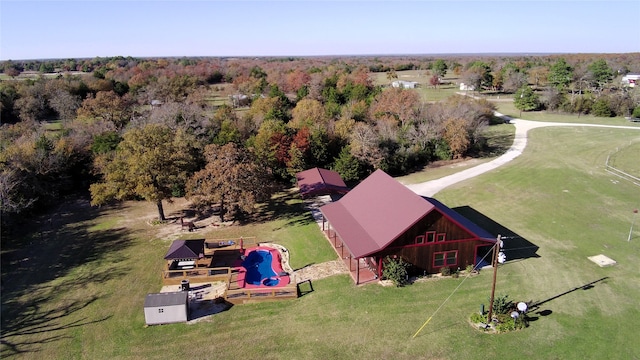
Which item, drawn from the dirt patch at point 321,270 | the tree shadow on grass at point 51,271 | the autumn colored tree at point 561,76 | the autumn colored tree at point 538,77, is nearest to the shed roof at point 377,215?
the dirt patch at point 321,270

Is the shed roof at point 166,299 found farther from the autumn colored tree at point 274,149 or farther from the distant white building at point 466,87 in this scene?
the distant white building at point 466,87

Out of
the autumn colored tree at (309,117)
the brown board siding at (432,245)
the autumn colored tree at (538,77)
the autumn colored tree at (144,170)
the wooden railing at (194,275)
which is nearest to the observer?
the brown board siding at (432,245)

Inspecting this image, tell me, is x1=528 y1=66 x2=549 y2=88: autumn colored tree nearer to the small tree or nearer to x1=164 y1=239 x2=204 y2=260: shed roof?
the small tree

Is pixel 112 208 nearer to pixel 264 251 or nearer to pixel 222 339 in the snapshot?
pixel 264 251

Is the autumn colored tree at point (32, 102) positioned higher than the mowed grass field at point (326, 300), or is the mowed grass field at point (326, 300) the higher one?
the autumn colored tree at point (32, 102)

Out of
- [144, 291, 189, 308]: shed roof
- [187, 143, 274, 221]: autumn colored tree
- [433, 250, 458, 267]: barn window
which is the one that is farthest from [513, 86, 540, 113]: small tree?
[144, 291, 189, 308]: shed roof

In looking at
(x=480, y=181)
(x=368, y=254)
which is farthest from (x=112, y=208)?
(x=480, y=181)

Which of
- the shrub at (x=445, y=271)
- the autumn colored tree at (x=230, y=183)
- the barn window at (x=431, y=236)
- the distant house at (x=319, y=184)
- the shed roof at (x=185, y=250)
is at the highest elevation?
the autumn colored tree at (x=230, y=183)
